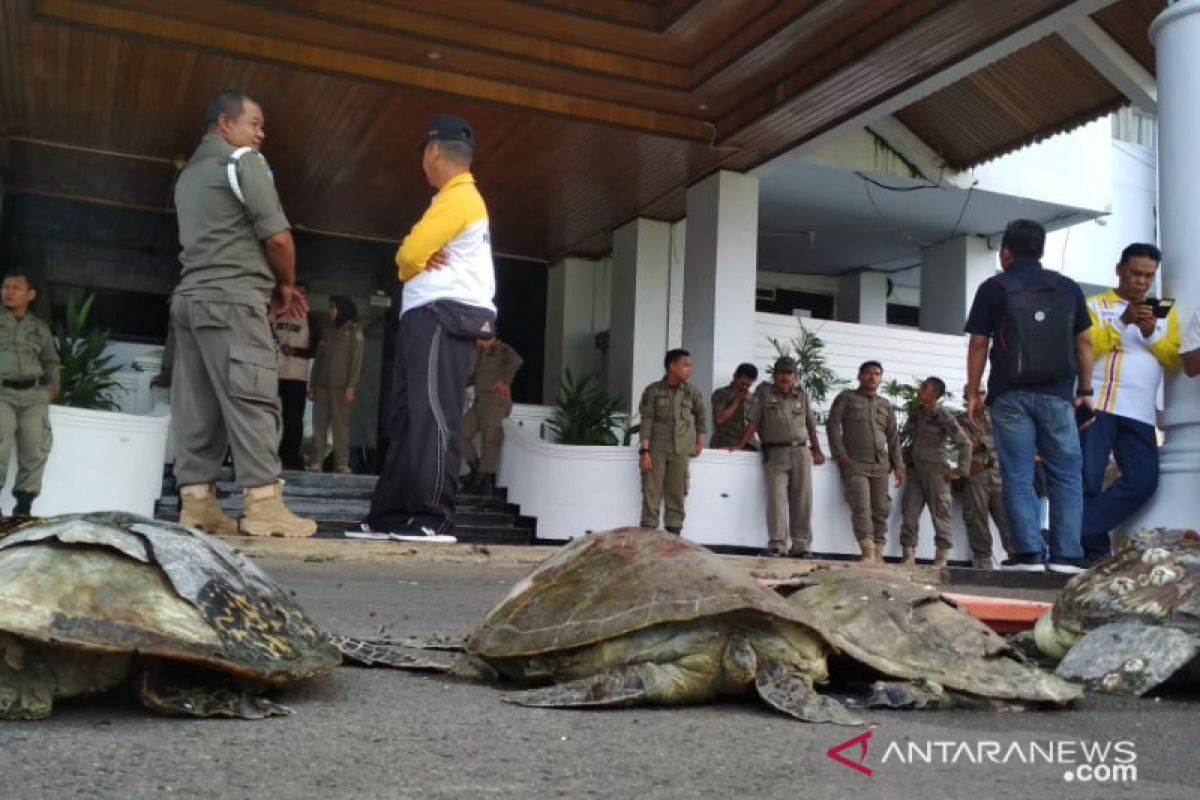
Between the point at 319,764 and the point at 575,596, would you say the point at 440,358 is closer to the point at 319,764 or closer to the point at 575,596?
the point at 575,596

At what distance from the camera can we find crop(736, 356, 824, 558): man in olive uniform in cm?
1159

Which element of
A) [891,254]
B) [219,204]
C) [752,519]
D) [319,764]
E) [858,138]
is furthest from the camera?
[891,254]

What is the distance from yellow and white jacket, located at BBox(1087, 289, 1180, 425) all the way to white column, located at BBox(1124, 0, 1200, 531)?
14 centimetres

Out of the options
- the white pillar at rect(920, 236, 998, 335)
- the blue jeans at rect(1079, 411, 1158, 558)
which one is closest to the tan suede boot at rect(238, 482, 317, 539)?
the blue jeans at rect(1079, 411, 1158, 558)

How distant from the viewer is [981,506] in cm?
1265

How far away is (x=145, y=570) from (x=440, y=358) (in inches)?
130

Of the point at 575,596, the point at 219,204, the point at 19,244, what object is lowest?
the point at 575,596

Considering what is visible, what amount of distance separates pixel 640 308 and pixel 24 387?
25.8 ft

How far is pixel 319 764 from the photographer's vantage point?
1958mm

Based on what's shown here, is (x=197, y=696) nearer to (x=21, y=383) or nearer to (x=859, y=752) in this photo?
(x=859, y=752)

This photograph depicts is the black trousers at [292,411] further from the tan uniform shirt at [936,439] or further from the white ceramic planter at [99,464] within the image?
the tan uniform shirt at [936,439]

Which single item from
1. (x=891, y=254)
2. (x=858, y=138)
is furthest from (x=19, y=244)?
(x=891, y=254)

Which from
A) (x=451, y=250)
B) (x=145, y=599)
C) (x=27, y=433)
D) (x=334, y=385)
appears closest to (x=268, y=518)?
(x=451, y=250)

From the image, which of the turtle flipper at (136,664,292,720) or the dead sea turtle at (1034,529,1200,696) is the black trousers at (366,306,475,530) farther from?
the turtle flipper at (136,664,292,720)
